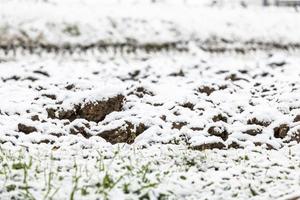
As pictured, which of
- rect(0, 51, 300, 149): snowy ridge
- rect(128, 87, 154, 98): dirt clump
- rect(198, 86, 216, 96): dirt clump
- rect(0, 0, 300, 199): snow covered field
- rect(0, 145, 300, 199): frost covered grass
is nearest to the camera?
rect(0, 145, 300, 199): frost covered grass

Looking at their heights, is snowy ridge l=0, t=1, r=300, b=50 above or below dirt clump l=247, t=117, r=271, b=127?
below

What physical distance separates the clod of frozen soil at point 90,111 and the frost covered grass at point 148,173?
1.04 m

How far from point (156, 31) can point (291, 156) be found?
547 inches

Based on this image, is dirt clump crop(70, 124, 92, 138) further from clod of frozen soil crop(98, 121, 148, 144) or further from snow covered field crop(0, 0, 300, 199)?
clod of frozen soil crop(98, 121, 148, 144)

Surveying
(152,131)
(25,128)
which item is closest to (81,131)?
(25,128)

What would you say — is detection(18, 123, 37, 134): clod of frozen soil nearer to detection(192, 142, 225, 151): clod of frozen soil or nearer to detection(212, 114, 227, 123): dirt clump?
detection(192, 142, 225, 151): clod of frozen soil

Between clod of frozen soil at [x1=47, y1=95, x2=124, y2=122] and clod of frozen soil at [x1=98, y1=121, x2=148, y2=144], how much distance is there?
530mm

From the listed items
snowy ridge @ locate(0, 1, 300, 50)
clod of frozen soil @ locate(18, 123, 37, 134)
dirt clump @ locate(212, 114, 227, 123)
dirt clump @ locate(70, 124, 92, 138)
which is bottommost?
snowy ridge @ locate(0, 1, 300, 50)

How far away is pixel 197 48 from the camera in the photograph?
1784 cm

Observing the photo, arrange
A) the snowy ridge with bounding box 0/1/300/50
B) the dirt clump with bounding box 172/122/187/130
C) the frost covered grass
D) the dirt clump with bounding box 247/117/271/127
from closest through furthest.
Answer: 1. the frost covered grass
2. the dirt clump with bounding box 172/122/187/130
3. the dirt clump with bounding box 247/117/271/127
4. the snowy ridge with bounding box 0/1/300/50

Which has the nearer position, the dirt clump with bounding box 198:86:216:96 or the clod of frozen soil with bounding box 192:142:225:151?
the clod of frozen soil with bounding box 192:142:225:151

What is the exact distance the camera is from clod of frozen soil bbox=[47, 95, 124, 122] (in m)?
7.41

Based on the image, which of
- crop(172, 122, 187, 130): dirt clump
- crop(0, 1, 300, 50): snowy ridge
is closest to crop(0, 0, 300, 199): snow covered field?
crop(172, 122, 187, 130): dirt clump

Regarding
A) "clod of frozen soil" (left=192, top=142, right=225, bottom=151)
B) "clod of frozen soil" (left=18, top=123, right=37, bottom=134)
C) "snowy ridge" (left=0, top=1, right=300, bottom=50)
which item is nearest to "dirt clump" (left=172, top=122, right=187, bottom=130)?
"clod of frozen soil" (left=192, top=142, right=225, bottom=151)
